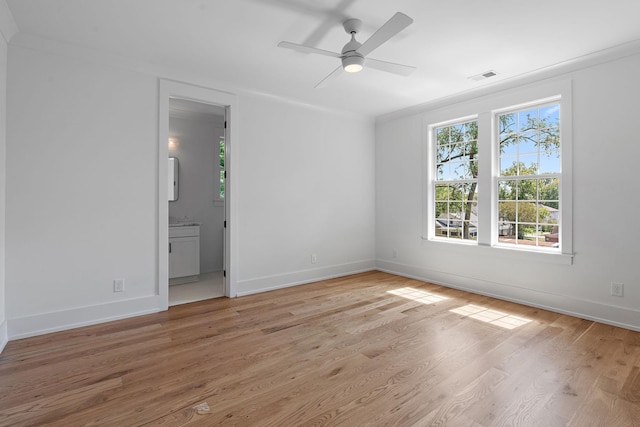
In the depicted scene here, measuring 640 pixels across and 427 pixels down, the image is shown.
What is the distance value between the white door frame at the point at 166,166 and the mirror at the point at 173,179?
183 cm

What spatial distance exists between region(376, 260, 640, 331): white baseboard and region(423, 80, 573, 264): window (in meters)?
0.42

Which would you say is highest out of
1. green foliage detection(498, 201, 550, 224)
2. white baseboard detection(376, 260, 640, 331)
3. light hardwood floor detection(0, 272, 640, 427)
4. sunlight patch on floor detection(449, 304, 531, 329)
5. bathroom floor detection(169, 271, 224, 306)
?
green foliage detection(498, 201, 550, 224)

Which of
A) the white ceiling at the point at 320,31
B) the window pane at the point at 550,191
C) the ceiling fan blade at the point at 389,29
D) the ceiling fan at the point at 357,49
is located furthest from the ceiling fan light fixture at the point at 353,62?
the window pane at the point at 550,191

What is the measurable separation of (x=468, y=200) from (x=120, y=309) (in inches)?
179

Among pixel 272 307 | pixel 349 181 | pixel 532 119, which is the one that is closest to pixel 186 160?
pixel 349 181

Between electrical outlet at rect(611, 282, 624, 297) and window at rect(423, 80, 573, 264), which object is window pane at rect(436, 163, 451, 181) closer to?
window at rect(423, 80, 573, 264)

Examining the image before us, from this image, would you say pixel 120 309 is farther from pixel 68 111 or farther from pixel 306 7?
pixel 306 7

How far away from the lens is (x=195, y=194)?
18.8 feet

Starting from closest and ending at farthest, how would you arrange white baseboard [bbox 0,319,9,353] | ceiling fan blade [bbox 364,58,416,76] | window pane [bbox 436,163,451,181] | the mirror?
white baseboard [bbox 0,319,9,353]
ceiling fan blade [bbox 364,58,416,76]
window pane [bbox 436,163,451,181]
the mirror

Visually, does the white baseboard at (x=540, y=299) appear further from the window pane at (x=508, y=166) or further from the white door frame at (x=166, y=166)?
the white door frame at (x=166, y=166)

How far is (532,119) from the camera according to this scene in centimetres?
387

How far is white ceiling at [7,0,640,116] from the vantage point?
2447 mm

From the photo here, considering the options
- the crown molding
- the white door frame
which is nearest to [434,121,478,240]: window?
the crown molding

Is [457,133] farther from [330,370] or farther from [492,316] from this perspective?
[330,370]
